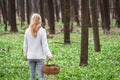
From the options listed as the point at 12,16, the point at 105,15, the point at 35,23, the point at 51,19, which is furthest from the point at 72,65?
the point at 12,16

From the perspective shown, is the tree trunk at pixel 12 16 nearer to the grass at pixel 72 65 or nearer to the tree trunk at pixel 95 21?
the grass at pixel 72 65

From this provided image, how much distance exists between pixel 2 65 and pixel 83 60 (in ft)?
9.99

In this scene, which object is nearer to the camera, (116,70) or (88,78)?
(88,78)

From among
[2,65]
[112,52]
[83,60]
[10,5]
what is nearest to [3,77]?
Result: [2,65]

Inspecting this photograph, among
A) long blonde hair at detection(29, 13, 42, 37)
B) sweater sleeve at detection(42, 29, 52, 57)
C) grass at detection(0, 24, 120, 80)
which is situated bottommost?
grass at detection(0, 24, 120, 80)

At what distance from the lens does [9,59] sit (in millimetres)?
14562

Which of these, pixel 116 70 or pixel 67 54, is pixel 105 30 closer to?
pixel 67 54

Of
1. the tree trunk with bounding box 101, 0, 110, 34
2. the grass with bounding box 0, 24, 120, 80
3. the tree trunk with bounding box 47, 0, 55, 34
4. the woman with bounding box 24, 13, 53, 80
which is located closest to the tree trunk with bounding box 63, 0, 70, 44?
the grass with bounding box 0, 24, 120, 80

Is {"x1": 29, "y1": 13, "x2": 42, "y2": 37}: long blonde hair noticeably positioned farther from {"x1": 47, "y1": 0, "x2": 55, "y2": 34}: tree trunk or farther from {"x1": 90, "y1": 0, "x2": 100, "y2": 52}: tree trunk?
{"x1": 47, "y1": 0, "x2": 55, "y2": 34}: tree trunk

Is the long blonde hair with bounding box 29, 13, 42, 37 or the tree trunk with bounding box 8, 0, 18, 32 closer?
the long blonde hair with bounding box 29, 13, 42, 37

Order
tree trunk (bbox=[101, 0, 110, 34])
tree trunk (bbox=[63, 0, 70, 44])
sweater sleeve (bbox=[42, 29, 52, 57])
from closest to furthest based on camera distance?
sweater sleeve (bbox=[42, 29, 52, 57]) → tree trunk (bbox=[63, 0, 70, 44]) → tree trunk (bbox=[101, 0, 110, 34])

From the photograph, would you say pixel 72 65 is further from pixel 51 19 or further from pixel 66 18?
pixel 51 19

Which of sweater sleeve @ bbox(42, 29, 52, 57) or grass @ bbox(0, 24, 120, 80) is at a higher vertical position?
sweater sleeve @ bbox(42, 29, 52, 57)

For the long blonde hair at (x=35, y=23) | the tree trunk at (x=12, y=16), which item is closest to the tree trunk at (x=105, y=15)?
the tree trunk at (x=12, y=16)
